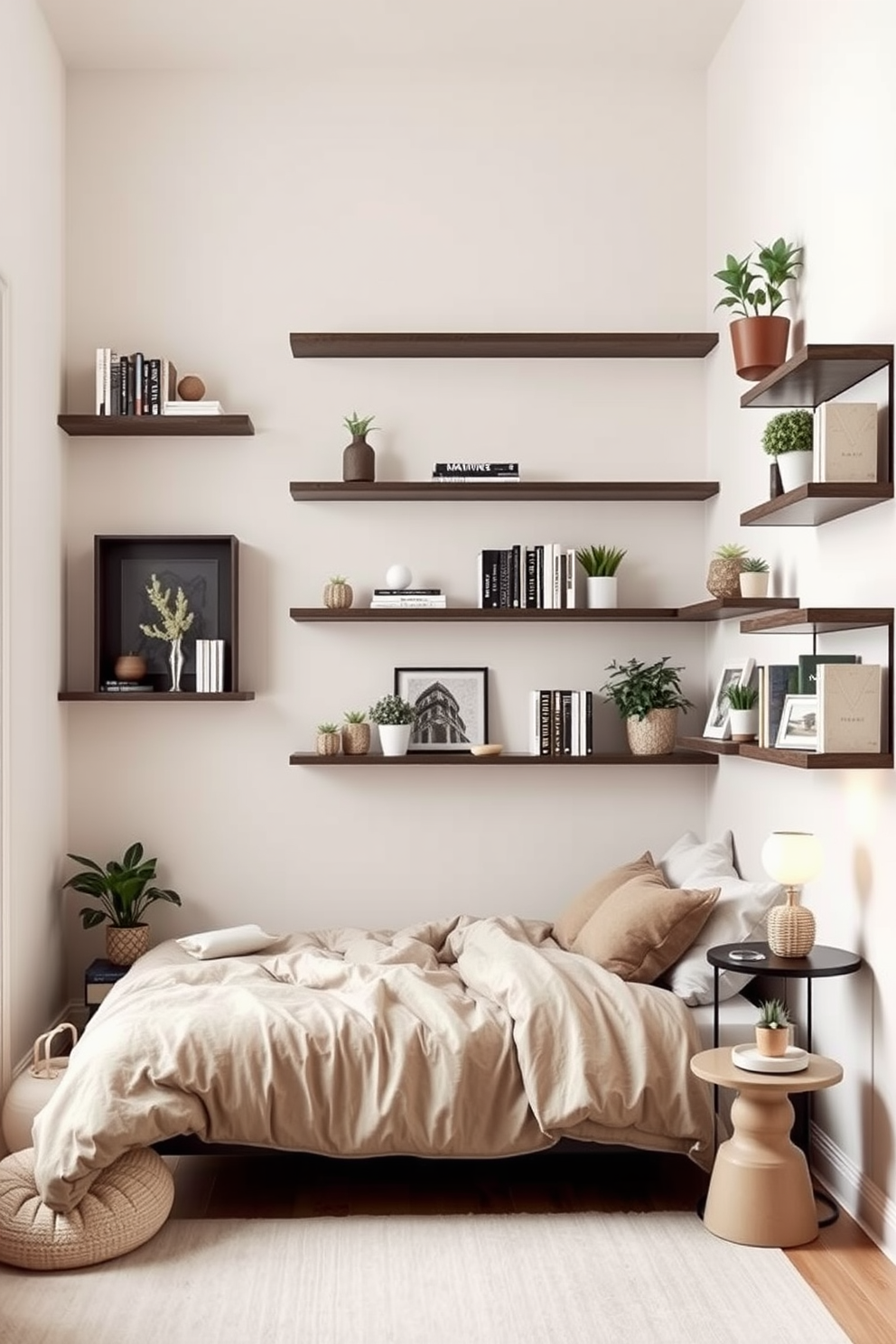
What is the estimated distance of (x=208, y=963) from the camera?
155 inches

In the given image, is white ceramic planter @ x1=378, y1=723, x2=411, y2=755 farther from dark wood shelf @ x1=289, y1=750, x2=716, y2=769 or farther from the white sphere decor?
the white sphere decor

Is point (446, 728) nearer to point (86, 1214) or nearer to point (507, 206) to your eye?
point (507, 206)

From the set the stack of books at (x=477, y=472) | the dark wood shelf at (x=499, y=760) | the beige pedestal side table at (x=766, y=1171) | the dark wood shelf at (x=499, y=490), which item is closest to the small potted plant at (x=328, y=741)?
the dark wood shelf at (x=499, y=760)

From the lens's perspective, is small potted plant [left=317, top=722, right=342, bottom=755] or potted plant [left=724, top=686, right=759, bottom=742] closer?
potted plant [left=724, top=686, right=759, bottom=742]

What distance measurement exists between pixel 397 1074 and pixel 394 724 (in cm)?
152

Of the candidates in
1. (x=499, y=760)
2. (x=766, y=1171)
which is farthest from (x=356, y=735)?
(x=766, y=1171)

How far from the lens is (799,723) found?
3.29 meters

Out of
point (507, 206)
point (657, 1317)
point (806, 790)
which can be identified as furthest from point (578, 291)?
point (657, 1317)

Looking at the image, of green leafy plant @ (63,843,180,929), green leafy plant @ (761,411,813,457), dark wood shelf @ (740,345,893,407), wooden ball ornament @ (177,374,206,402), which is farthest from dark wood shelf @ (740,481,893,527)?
green leafy plant @ (63,843,180,929)

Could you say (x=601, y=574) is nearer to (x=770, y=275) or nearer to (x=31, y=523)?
(x=770, y=275)

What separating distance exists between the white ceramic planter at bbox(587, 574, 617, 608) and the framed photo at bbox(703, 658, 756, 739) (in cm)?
45

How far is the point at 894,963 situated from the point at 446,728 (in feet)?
6.55

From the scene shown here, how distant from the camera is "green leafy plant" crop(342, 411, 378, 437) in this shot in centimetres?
457

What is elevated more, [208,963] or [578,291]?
[578,291]
